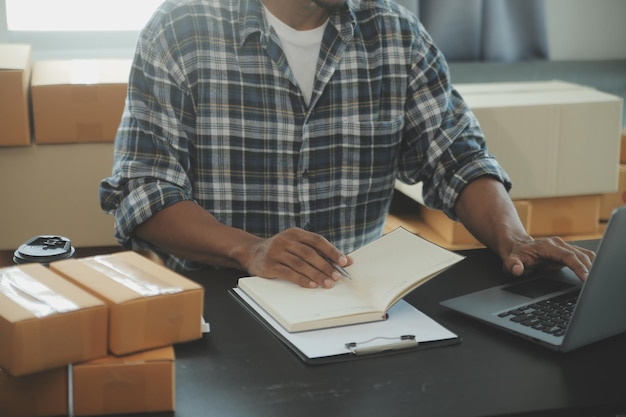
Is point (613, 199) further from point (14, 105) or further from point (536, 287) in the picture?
point (14, 105)

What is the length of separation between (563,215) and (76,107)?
1.25m

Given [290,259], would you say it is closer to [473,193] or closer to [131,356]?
[131,356]

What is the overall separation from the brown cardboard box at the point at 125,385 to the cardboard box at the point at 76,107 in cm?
127

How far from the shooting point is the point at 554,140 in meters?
2.08

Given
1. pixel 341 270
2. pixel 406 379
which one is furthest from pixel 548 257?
pixel 406 379

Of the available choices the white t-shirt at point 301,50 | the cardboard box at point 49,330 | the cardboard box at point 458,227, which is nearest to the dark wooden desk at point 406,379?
the cardboard box at point 49,330

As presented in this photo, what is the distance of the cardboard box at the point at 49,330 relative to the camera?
0.76 meters

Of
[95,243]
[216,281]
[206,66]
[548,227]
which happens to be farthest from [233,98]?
[548,227]

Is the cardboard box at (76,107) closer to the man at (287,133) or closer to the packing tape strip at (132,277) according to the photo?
the man at (287,133)

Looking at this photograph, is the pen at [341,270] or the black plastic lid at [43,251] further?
the pen at [341,270]

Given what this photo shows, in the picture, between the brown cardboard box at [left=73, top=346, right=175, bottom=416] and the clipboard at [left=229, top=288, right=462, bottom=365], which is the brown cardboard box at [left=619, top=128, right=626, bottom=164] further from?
the brown cardboard box at [left=73, top=346, right=175, bottom=416]

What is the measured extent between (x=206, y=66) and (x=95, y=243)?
0.75 m

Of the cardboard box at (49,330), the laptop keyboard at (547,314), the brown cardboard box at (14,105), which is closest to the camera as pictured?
the cardboard box at (49,330)

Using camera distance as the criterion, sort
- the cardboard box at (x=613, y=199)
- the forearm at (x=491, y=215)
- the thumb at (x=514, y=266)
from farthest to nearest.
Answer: the cardboard box at (x=613, y=199)
the forearm at (x=491, y=215)
the thumb at (x=514, y=266)
